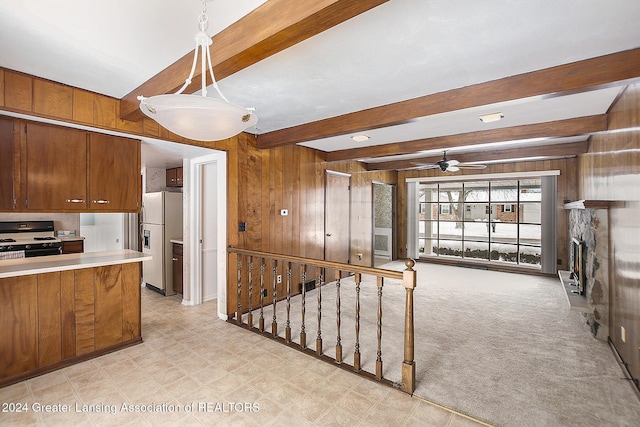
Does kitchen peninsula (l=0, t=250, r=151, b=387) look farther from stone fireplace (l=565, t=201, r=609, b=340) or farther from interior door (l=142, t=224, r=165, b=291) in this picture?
stone fireplace (l=565, t=201, r=609, b=340)

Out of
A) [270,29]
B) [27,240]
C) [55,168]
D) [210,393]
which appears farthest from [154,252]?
[270,29]

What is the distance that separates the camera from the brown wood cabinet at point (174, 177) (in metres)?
5.10

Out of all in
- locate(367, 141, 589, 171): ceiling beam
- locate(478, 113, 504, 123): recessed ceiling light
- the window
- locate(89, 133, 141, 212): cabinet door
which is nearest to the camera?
locate(89, 133, 141, 212): cabinet door

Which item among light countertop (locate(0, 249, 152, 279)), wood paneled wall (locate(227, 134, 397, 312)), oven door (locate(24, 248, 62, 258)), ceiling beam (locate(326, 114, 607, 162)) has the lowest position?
oven door (locate(24, 248, 62, 258))

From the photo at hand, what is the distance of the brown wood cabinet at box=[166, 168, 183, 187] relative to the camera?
16.7 ft

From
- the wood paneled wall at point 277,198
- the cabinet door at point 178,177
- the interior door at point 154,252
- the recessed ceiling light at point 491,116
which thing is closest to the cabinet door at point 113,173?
the wood paneled wall at point 277,198

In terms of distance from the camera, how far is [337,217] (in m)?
5.80

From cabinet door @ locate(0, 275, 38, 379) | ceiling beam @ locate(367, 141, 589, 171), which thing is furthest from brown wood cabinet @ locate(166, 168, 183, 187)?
ceiling beam @ locate(367, 141, 589, 171)

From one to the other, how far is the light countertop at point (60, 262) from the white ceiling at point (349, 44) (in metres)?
1.56

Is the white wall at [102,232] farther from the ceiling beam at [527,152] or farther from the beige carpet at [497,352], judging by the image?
the ceiling beam at [527,152]

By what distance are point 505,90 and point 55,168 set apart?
3.95 meters

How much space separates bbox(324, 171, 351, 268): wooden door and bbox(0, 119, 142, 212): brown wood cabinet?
3183mm

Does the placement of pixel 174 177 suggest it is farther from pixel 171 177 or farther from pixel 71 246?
pixel 71 246

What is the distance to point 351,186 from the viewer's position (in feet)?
20.5
